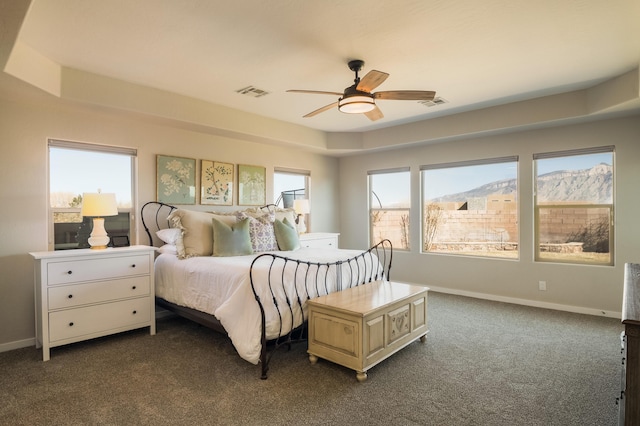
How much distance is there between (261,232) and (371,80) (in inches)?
81.5

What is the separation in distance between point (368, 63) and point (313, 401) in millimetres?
2813

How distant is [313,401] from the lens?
2.23 meters

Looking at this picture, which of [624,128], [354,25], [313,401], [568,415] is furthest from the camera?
[624,128]

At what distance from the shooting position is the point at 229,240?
138 inches

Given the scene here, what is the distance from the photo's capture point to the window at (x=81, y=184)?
3.45 metres

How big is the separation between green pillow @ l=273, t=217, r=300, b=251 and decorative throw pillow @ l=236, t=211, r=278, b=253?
0.05 metres

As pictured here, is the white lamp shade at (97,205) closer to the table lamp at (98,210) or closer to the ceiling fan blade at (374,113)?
the table lamp at (98,210)

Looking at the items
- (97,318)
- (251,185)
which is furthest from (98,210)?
(251,185)

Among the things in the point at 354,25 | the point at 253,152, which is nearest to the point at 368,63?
the point at 354,25

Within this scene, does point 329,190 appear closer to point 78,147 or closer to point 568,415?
point 78,147

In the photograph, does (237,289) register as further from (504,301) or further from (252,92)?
(504,301)

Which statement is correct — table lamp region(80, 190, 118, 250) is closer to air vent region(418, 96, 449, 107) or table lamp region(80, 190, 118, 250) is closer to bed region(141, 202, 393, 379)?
bed region(141, 202, 393, 379)

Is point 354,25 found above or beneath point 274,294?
above

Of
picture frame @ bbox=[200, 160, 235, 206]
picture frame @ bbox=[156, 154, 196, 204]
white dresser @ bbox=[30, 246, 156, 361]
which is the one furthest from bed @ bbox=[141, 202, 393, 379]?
picture frame @ bbox=[200, 160, 235, 206]
